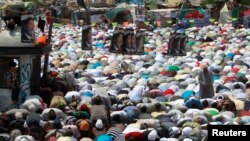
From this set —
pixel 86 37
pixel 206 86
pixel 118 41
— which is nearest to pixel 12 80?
pixel 118 41

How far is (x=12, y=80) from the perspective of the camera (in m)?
14.3

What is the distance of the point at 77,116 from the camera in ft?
40.8

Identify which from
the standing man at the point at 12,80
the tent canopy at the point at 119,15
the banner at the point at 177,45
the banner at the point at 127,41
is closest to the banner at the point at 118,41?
the banner at the point at 127,41

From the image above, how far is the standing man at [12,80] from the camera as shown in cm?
1420

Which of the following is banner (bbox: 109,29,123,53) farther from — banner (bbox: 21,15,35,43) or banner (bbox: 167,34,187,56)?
banner (bbox: 21,15,35,43)

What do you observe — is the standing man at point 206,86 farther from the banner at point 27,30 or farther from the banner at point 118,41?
the banner at point 27,30

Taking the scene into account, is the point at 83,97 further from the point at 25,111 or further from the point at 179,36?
the point at 179,36

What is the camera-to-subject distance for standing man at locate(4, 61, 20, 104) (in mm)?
14195

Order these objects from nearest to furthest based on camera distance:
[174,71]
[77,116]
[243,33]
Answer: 1. [77,116]
2. [174,71]
3. [243,33]

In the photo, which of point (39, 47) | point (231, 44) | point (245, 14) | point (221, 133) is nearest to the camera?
point (221, 133)

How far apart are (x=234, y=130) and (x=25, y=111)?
5.52 m

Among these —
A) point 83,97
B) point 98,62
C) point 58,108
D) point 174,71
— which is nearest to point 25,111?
point 58,108

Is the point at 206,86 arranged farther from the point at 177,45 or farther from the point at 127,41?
the point at 177,45

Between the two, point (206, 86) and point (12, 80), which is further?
point (206, 86)
